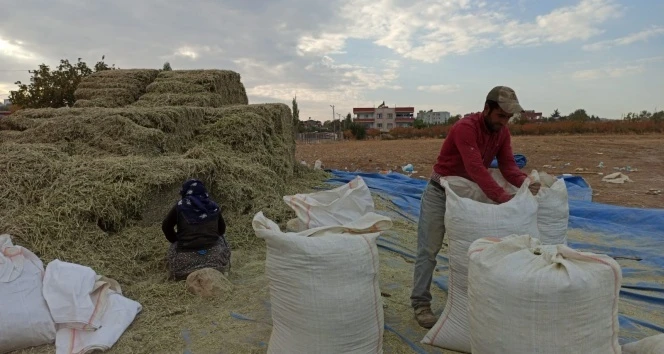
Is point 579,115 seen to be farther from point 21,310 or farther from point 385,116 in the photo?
point 21,310

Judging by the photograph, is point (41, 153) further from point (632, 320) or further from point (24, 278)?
point (632, 320)

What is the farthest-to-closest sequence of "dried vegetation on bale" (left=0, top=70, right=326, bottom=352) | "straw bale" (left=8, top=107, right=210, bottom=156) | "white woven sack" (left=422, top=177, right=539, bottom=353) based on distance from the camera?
"straw bale" (left=8, top=107, right=210, bottom=156), "dried vegetation on bale" (left=0, top=70, right=326, bottom=352), "white woven sack" (left=422, top=177, right=539, bottom=353)


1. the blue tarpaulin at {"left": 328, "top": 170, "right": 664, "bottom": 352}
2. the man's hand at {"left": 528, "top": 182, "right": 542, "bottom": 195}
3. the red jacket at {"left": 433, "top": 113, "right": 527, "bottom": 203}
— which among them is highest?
the red jacket at {"left": 433, "top": 113, "right": 527, "bottom": 203}

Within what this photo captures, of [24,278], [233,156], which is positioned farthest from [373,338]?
[233,156]

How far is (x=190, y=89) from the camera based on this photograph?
7.42m

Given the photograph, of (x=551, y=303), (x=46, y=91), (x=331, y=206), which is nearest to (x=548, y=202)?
(x=551, y=303)

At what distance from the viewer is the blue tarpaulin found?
2.81 m

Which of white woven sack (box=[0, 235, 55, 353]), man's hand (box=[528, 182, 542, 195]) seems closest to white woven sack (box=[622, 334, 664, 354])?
man's hand (box=[528, 182, 542, 195])

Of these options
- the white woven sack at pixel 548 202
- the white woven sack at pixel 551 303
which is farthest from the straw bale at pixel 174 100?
the white woven sack at pixel 551 303

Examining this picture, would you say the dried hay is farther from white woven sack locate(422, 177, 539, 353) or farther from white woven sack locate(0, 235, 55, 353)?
white woven sack locate(422, 177, 539, 353)

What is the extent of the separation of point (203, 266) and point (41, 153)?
6.58ft

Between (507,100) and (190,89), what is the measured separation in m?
6.13

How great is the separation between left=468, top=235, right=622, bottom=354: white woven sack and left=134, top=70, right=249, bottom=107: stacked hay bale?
20.0 feet

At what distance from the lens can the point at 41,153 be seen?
13.3ft
